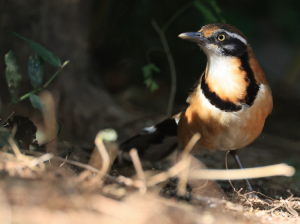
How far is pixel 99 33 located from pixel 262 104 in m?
3.44

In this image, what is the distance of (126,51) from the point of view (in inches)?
222

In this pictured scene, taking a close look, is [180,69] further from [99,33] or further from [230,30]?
[230,30]

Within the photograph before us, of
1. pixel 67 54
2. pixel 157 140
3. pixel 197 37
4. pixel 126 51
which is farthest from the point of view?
pixel 126 51

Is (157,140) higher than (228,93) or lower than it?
lower

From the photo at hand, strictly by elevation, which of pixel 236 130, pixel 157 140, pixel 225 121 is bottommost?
pixel 157 140

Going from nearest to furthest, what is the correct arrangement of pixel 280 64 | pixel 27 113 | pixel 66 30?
pixel 27 113
pixel 66 30
pixel 280 64

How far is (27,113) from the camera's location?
427 cm

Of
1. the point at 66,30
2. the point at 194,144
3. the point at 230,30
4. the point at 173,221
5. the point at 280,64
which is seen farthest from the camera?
the point at 280,64

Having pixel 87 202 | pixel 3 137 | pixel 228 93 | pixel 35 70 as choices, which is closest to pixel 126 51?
pixel 35 70

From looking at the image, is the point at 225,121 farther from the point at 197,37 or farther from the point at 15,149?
the point at 15,149

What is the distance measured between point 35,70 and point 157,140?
5.98ft

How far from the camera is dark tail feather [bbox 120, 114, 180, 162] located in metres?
3.81

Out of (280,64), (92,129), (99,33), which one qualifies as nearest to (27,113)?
(92,129)

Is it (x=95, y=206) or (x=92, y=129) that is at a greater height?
(x=95, y=206)
